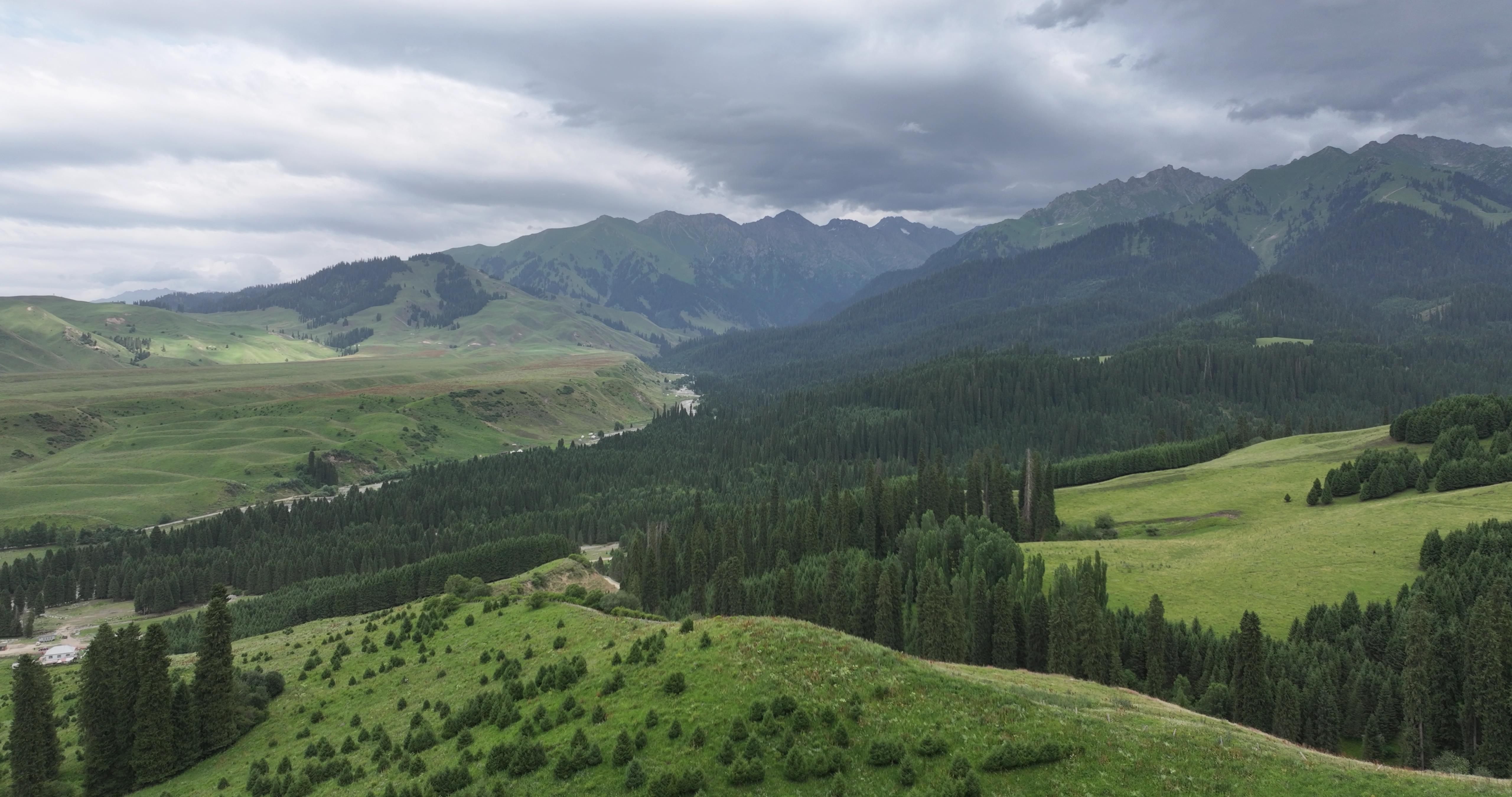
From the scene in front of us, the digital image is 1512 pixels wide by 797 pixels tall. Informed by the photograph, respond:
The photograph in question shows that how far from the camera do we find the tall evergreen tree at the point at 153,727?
59375 millimetres

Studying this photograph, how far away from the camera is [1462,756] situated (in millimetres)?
64438

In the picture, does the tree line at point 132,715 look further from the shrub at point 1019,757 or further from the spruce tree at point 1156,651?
the spruce tree at point 1156,651

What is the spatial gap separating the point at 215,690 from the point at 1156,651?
9497 cm

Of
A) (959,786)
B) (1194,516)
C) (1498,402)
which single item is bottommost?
(1194,516)

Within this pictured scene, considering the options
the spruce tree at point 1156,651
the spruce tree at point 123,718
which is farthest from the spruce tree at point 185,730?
the spruce tree at point 1156,651

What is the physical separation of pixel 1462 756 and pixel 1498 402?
134157 mm

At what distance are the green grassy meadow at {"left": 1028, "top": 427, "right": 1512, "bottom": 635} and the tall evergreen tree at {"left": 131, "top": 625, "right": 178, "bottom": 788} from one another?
350 feet

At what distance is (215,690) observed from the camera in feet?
205

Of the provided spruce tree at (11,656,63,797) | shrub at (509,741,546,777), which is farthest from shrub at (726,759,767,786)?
spruce tree at (11,656,63,797)

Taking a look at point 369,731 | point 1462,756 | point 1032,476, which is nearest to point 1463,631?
point 1462,756

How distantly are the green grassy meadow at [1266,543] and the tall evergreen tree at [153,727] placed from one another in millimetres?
106702

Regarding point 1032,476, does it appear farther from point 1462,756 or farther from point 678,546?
point 1462,756

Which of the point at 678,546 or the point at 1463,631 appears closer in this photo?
the point at 1463,631

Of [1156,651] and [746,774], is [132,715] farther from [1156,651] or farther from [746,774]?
[1156,651]
